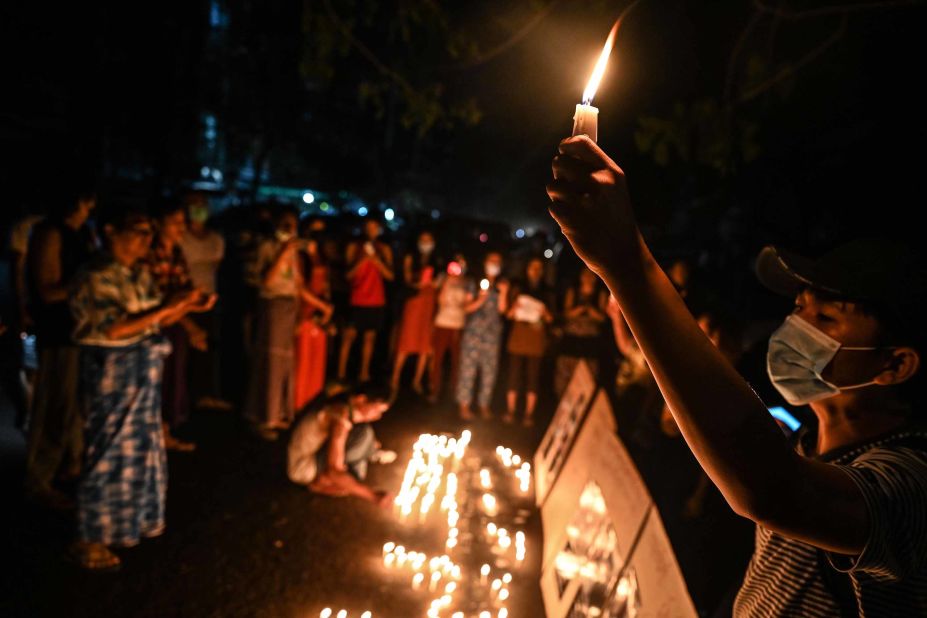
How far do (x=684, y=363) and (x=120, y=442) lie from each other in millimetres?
3852

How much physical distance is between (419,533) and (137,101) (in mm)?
15386

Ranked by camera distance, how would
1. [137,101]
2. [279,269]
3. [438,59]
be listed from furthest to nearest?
[137,101], [438,59], [279,269]

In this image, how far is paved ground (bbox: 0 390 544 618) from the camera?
3533 mm

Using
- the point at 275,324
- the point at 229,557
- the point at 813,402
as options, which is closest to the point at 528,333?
the point at 275,324

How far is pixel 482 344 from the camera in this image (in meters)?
7.63

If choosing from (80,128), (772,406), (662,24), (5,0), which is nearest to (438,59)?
(662,24)

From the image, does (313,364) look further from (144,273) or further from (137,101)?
(137,101)

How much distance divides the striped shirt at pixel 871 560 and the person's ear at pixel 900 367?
0.46 feet

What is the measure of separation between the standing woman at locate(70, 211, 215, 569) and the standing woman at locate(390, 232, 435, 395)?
428 centimetres

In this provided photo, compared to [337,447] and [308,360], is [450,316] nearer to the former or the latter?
[308,360]

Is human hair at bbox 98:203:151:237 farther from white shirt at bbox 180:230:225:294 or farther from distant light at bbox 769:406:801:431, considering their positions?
distant light at bbox 769:406:801:431

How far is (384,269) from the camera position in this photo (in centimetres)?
797

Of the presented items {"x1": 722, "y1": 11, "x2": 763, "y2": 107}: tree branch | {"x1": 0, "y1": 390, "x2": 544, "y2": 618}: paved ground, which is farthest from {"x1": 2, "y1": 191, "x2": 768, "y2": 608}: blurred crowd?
{"x1": 722, "y1": 11, "x2": 763, "y2": 107}: tree branch

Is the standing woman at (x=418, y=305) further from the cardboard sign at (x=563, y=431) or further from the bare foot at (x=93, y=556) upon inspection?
the bare foot at (x=93, y=556)
